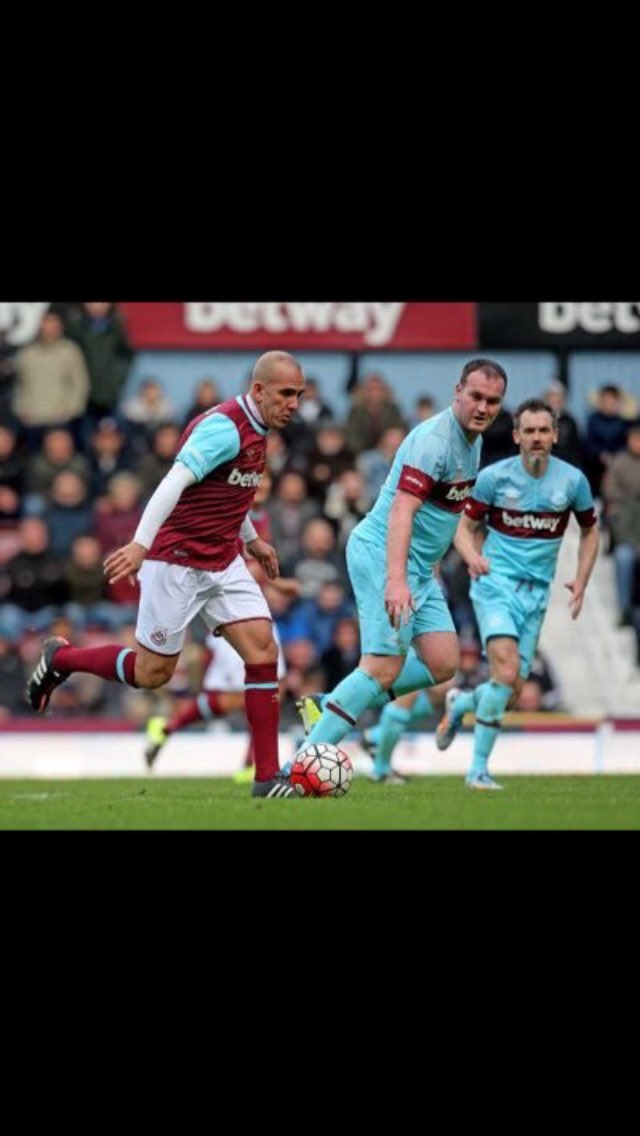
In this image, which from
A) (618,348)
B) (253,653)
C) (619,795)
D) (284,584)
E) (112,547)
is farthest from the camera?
(618,348)

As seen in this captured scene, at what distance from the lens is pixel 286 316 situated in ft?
69.5

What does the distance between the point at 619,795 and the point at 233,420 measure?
3.07 m

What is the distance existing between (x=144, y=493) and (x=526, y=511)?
831 cm

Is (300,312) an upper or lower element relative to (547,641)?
upper

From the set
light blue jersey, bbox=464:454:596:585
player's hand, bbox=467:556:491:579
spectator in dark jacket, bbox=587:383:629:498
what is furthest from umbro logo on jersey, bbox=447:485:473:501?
spectator in dark jacket, bbox=587:383:629:498

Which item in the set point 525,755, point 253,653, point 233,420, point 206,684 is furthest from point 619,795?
point 525,755

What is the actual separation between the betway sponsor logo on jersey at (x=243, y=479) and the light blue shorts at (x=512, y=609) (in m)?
2.30

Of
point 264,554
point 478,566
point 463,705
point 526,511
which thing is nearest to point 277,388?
point 264,554

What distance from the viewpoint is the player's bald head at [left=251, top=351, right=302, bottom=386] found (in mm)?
9305

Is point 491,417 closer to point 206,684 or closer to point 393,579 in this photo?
point 393,579

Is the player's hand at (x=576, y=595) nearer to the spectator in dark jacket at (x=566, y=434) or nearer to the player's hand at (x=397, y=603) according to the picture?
the player's hand at (x=397, y=603)

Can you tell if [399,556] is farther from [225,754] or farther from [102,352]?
[102,352]

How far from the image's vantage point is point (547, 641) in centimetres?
1991

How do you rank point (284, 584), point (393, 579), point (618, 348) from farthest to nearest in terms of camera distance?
point (618, 348) → point (284, 584) → point (393, 579)
